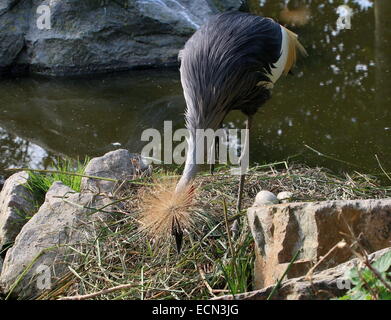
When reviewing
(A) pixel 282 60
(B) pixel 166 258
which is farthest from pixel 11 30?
(B) pixel 166 258

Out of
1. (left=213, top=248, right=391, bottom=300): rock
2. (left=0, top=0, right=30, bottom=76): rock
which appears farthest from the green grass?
(left=0, top=0, right=30, bottom=76): rock

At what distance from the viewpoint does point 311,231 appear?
2238 millimetres

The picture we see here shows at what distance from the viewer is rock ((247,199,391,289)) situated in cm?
215

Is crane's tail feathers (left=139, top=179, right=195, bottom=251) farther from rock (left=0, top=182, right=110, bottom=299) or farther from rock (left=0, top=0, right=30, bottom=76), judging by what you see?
rock (left=0, top=0, right=30, bottom=76)

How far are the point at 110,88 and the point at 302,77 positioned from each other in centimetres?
200

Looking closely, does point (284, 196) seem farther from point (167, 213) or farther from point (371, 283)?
point (371, 283)

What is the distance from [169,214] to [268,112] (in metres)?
2.96

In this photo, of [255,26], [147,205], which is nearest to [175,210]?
[147,205]

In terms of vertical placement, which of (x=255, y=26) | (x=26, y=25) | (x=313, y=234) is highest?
(x=255, y=26)

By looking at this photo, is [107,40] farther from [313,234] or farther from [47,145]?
[313,234]

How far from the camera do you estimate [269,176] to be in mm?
3486

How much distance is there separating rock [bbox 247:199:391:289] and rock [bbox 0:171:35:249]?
1.53 meters

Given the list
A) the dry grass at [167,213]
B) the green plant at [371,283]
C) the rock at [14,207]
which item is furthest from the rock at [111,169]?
the green plant at [371,283]

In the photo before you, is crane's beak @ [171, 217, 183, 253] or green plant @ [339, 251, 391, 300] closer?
green plant @ [339, 251, 391, 300]
